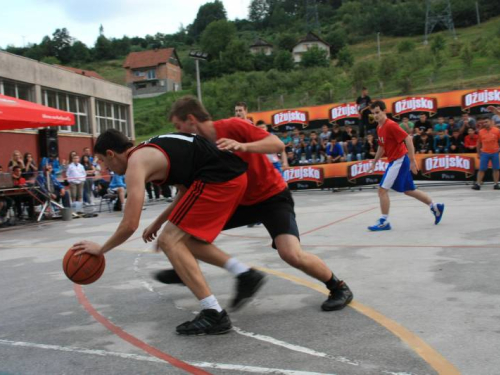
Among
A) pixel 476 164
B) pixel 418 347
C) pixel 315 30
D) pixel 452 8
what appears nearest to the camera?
pixel 418 347

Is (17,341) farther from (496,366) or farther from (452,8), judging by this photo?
(452,8)

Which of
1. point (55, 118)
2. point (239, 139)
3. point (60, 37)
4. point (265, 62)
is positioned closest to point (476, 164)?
point (55, 118)

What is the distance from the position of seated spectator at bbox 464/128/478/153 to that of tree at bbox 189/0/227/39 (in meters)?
150

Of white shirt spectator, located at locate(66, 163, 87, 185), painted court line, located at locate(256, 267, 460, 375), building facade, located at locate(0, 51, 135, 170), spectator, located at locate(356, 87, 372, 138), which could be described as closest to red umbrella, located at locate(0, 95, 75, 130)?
white shirt spectator, located at locate(66, 163, 87, 185)

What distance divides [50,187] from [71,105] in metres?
19.3

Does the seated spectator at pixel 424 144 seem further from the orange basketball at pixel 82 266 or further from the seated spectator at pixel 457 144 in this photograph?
the orange basketball at pixel 82 266

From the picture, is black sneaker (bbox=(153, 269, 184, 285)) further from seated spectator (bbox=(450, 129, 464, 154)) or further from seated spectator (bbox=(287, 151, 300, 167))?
seated spectator (bbox=(287, 151, 300, 167))

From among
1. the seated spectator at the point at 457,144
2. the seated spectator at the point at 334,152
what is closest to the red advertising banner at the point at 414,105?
the seated spectator at the point at 457,144

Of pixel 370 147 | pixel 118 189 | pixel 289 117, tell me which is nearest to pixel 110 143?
pixel 118 189

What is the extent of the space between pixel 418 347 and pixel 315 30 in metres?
130

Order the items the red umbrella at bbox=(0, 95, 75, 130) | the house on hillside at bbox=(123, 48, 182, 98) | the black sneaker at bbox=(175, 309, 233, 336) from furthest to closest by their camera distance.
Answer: the house on hillside at bbox=(123, 48, 182, 98), the red umbrella at bbox=(0, 95, 75, 130), the black sneaker at bbox=(175, 309, 233, 336)

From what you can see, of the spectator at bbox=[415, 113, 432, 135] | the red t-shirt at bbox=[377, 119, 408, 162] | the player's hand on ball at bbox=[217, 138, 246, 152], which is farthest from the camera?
the spectator at bbox=[415, 113, 432, 135]

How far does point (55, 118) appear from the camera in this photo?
1347 centimetres

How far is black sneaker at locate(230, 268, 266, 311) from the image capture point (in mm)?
4246
